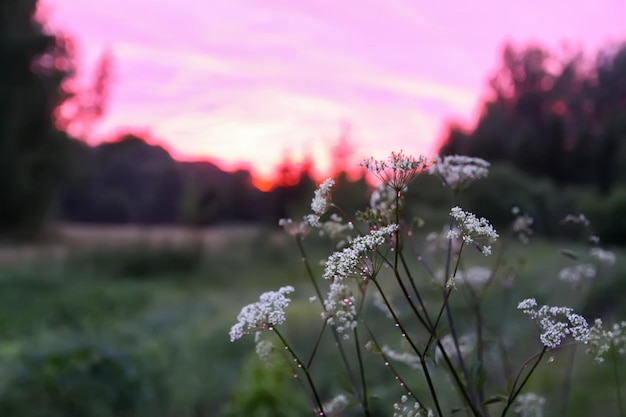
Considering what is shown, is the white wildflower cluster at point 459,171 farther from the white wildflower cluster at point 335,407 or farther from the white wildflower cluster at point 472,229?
the white wildflower cluster at point 335,407

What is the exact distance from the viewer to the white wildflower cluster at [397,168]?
1.34 metres

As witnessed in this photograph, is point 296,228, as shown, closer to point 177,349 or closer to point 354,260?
point 354,260

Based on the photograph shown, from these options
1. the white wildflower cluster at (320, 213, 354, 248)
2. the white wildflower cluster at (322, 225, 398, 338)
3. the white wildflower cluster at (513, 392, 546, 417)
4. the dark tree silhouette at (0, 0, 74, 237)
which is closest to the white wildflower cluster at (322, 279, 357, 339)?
the white wildflower cluster at (322, 225, 398, 338)

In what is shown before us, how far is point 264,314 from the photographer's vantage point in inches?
56.2

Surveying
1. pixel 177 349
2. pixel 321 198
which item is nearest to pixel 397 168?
pixel 321 198

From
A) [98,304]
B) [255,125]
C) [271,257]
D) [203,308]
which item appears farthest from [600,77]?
[271,257]

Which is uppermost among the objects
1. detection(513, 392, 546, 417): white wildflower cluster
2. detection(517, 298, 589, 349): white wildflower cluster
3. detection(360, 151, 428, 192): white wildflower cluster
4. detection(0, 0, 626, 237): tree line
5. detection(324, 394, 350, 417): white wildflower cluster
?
detection(0, 0, 626, 237): tree line

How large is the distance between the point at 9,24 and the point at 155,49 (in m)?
19.2

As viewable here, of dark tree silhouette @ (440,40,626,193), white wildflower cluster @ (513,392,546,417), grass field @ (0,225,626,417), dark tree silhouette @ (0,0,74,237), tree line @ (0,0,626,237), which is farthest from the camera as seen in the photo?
dark tree silhouette @ (0,0,74,237)

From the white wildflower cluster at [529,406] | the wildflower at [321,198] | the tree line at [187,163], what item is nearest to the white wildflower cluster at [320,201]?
the wildflower at [321,198]

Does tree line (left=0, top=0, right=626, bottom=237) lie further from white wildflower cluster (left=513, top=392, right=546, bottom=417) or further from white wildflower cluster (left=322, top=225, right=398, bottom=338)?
white wildflower cluster (left=322, top=225, right=398, bottom=338)

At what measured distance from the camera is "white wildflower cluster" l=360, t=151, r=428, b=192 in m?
1.34

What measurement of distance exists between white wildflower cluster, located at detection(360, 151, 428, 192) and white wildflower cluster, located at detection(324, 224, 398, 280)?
0.16 meters

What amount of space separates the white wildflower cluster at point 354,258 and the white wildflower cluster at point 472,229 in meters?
0.13
